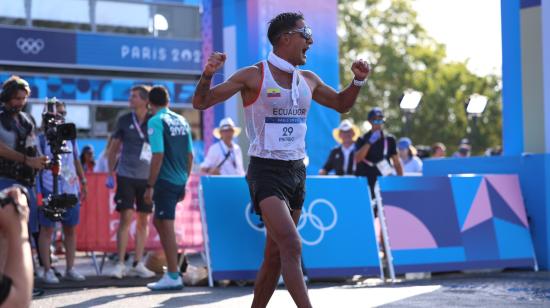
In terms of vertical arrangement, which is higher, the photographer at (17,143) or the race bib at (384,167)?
the photographer at (17,143)

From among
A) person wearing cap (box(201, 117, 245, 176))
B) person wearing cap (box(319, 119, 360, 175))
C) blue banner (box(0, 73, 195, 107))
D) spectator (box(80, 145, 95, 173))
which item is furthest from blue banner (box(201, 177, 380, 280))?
blue banner (box(0, 73, 195, 107))

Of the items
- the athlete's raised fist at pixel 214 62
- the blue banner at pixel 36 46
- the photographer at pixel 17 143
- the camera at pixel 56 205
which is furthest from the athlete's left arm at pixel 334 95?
the blue banner at pixel 36 46

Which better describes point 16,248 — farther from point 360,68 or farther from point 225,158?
point 225,158

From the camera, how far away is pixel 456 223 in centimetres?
1209

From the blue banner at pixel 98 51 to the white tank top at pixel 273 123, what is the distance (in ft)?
Result: 66.6

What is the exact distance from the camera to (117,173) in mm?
12062

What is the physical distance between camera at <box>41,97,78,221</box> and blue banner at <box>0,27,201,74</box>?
1653 cm

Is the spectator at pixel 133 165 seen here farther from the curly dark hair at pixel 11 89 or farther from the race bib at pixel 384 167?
the race bib at pixel 384 167

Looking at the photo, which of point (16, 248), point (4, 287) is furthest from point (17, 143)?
point (4, 287)

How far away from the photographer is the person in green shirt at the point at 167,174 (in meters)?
10.4

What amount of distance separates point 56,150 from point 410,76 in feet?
165

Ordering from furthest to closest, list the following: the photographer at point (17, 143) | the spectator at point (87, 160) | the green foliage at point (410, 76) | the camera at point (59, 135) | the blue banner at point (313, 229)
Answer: the green foliage at point (410, 76) → the spectator at point (87, 160) → the blue banner at point (313, 229) → the camera at point (59, 135) → the photographer at point (17, 143)

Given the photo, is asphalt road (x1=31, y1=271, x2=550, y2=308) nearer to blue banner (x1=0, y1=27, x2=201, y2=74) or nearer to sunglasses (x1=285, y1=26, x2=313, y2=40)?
sunglasses (x1=285, y1=26, x2=313, y2=40)

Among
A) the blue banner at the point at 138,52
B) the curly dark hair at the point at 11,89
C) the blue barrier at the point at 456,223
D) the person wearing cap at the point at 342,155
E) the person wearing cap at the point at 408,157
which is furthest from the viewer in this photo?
the blue banner at the point at 138,52
